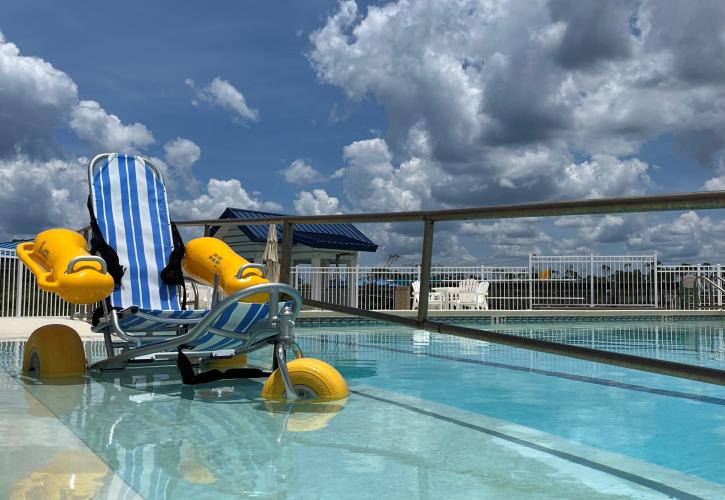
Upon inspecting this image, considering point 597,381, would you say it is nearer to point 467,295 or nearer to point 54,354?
point 54,354

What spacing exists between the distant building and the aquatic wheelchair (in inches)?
561

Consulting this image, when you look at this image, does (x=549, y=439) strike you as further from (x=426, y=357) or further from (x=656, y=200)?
(x=426, y=357)

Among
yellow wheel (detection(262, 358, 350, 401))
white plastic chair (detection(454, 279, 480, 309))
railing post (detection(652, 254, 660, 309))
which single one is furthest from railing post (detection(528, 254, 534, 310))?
yellow wheel (detection(262, 358, 350, 401))

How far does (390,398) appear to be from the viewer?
3.65m

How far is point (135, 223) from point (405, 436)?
2.86 m

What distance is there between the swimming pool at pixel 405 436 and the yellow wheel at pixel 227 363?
12.2 inches

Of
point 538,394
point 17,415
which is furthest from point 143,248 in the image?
point 538,394

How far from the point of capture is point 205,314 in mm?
3939

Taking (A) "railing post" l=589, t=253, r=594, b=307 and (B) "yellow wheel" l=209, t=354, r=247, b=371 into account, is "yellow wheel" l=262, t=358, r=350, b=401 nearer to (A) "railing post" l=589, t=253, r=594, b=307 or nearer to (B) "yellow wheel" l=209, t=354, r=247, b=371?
(B) "yellow wheel" l=209, t=354, r=247, b=371

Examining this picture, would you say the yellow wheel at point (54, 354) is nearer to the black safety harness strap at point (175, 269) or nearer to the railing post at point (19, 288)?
the black safety harness strap at point (175, 269)

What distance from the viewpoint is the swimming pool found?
82.0 inches

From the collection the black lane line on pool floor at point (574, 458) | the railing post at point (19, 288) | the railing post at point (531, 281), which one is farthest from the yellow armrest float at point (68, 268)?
the railing post at point (531, 281)

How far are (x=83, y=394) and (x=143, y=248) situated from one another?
1342 millimetres

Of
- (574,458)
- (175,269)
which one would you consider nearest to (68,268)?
(175,269)
